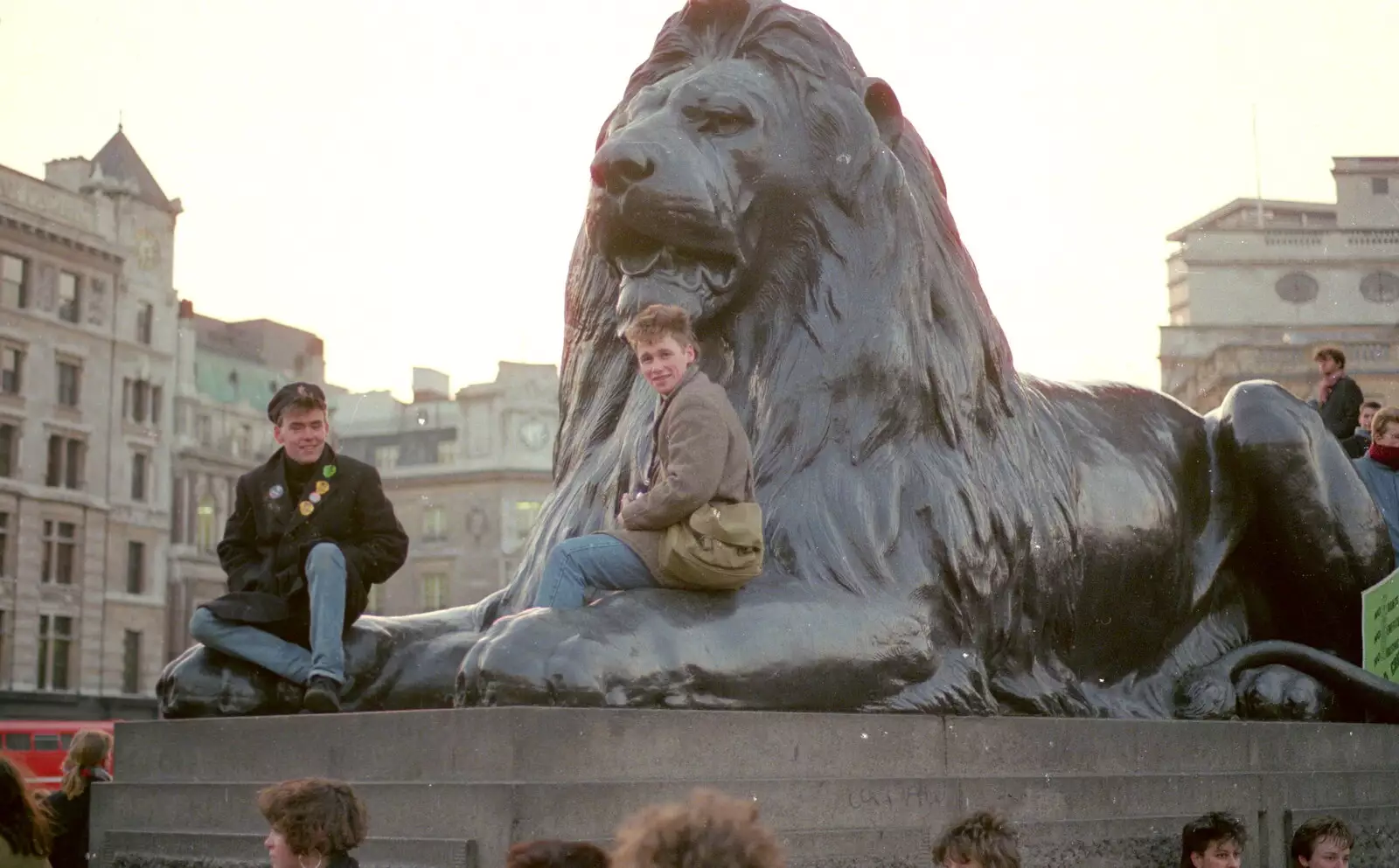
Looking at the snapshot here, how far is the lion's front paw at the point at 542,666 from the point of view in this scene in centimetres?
445

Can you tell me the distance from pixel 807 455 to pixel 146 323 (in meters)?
57.9

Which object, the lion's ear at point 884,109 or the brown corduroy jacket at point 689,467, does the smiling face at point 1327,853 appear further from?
the lion's ear at point 884,109

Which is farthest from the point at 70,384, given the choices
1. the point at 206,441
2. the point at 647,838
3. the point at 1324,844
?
the point at 647,838

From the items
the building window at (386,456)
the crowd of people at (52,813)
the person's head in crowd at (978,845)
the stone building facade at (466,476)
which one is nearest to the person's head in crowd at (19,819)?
the crowd of people at (52,813)

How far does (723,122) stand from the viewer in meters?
5.50

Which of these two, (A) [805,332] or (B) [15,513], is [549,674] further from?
(B) [15,513]

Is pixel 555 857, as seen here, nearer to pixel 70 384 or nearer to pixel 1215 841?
pixel 1215 841

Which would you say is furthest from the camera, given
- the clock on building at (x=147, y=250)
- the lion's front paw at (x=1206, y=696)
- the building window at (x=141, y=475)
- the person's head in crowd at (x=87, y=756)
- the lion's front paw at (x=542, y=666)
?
the building window at (x=141, y=475)

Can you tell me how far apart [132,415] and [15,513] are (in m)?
7.03

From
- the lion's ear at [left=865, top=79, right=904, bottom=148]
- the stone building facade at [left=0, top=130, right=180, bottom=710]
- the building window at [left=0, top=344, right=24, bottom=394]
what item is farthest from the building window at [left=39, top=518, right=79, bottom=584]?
the lion's ear at [left=865, top=79, right=904, bottom=148]

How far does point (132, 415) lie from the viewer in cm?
6003

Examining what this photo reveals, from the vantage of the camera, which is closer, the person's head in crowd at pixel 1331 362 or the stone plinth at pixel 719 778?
the stone plinth at pixel 719 778

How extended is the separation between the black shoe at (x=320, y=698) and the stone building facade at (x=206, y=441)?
60545 millimetres

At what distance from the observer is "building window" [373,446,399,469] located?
81.6 meters
